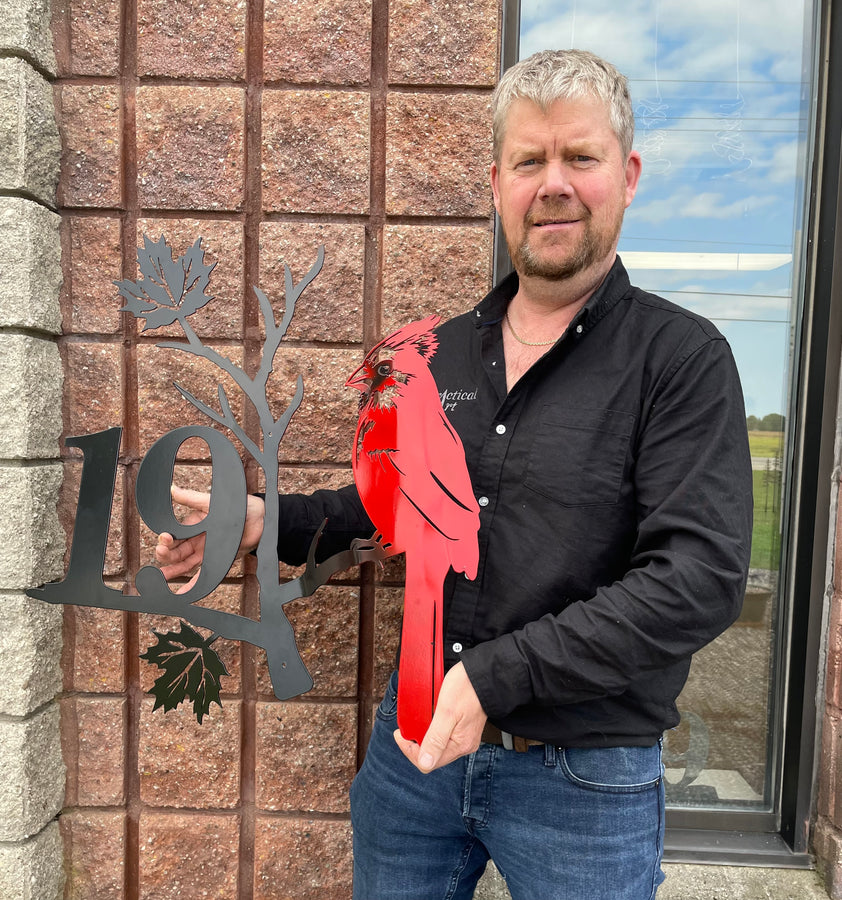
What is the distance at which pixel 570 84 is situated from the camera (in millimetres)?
1155

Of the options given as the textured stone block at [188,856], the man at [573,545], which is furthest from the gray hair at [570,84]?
the textured stone block at [188,856]

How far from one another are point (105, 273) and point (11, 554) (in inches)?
27.1

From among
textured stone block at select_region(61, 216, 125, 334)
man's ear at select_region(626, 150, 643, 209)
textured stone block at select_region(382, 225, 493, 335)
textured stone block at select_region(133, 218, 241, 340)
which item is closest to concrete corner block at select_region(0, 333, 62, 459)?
textured stone block at select_region(61, 216, 125, 334)

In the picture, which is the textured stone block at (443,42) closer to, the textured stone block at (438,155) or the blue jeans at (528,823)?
the textured stone block at (438,155)

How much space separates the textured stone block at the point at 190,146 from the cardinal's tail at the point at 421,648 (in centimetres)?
106

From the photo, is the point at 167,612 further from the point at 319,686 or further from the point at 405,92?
the point at 405,92

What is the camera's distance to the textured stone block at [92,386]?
172 centimetres

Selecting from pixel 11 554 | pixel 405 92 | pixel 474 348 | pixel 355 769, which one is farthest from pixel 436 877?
pixel 405 92

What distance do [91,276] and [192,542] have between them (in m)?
0.79

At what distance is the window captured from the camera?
187cm

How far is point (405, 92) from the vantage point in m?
1.68

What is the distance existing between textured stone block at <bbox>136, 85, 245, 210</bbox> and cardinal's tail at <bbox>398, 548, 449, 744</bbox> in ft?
3.46

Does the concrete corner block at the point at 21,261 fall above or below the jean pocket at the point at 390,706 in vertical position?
above

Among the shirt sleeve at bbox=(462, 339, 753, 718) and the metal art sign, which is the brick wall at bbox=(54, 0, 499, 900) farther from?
the shirt sleeve at bbox=(462, 339, 753, 718)
